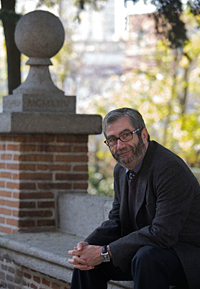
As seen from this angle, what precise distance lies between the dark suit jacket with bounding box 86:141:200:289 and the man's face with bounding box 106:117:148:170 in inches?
2.1

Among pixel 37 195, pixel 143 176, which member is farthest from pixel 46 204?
pixel 143 176

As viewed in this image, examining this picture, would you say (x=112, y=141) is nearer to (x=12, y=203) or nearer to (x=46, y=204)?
(x=46, y=204)

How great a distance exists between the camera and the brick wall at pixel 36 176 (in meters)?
5.07

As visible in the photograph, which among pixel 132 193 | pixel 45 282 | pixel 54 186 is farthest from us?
pixel 54 186

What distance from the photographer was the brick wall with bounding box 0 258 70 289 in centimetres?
438

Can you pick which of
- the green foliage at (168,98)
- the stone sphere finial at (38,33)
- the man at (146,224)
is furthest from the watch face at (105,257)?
the green foliage at (168,98)

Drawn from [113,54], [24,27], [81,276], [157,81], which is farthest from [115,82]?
[81,276]

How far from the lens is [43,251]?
4277mm

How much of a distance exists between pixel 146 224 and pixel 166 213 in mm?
289

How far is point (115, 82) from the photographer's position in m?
21.3

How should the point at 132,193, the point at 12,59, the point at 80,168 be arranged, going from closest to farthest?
the point at 132,193
the point at 80,168
the point at 12,59

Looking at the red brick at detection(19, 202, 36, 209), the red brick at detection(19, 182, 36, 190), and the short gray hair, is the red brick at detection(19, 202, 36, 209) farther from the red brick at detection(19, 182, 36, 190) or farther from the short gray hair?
the short gray hair

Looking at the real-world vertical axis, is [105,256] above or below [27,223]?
above

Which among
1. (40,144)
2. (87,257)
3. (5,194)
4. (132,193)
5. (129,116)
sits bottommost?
(87,257)
